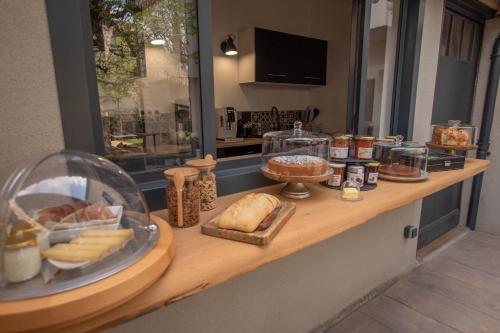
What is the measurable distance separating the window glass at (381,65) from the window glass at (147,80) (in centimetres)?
117

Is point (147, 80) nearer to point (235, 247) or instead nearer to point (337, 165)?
point (337, 165)

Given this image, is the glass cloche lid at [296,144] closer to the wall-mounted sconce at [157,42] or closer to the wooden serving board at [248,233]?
the wooden serving board at [248,233]

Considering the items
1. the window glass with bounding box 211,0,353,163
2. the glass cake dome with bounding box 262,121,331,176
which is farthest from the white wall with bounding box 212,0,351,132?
the glass cake dome with bounding box 262,121,331,176

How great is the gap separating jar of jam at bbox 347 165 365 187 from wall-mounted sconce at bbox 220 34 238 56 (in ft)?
8.46

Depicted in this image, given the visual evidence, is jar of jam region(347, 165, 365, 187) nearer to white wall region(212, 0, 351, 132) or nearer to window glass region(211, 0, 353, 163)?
window glass region(211, 0, 353, 163)

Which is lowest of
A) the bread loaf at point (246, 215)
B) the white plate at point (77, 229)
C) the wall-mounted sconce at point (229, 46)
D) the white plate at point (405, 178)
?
the white plate at point (405, 178)

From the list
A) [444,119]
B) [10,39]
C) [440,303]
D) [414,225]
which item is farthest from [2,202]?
[444,119]

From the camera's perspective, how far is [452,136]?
1.78m

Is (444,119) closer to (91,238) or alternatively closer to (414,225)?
(414,225)

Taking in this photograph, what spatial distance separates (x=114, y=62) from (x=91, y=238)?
1262 mm

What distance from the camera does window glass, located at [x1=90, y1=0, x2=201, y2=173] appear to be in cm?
110

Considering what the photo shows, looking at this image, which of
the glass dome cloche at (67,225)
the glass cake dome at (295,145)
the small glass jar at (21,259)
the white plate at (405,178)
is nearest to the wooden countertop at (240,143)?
the glass cake dome at (295,145)

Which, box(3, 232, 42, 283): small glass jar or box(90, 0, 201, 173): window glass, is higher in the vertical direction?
box(90, 0, 201, 173): window glass

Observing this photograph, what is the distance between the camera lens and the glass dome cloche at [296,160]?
3.44ft
